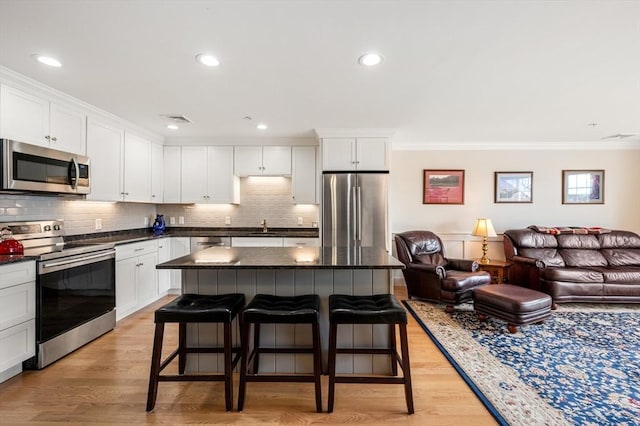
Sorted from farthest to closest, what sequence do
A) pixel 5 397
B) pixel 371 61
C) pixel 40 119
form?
pixel 40 119 < pixel 371 61 < pixel 5 397

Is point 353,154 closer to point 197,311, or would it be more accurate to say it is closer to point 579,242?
point 197,311

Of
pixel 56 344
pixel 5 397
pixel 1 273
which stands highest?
pixel 1 273

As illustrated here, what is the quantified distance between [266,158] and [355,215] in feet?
5.38

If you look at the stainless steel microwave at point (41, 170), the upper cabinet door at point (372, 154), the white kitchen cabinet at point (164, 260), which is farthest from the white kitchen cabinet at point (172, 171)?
the upper cabinet door at point (372, 154)

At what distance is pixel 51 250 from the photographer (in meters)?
2.58

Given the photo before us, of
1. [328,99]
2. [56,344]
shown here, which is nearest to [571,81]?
[328,99]

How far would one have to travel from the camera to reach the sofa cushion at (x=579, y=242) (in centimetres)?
453

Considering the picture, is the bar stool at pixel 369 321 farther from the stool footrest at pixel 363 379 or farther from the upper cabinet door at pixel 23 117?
the upper cabinet door at pixel 23 117

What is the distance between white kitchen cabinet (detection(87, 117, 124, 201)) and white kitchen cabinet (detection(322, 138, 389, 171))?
2575 millimetres

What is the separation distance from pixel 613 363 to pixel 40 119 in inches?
211

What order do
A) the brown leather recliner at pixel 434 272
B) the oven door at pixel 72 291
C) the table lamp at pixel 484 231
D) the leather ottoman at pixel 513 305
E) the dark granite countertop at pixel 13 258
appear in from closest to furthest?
the dark granite countertop at pixel 13 258
the oven door at pixel 72 291
the leather ottoman at pixel 513 305
the brown leather recliner at pixel 434 272
the table lamp at pixel 484 231

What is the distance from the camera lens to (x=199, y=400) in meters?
2.03

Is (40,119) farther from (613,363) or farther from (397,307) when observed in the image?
(613,363)

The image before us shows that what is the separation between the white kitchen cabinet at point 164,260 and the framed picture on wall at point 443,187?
409 cm
